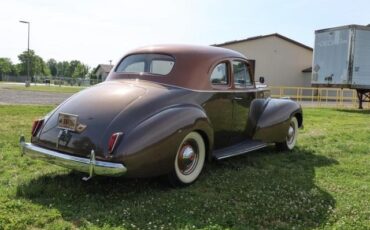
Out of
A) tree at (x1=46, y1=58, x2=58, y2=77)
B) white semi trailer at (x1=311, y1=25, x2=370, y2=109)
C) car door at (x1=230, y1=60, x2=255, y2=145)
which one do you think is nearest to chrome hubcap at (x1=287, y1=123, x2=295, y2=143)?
car door at (x1=230, y1=60, x2=255, y2=145)

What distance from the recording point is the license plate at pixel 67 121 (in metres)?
4.82

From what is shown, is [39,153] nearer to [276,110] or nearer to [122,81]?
[122,81]

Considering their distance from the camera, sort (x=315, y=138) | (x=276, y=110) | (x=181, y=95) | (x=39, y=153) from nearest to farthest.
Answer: (x=39, y=153) → (x=181, y=95) → (x=276, y=110) → (x=315, y=138)

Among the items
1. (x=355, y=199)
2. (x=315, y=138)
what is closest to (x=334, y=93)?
(x=315, y=138)

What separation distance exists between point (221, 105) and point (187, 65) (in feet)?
2.57

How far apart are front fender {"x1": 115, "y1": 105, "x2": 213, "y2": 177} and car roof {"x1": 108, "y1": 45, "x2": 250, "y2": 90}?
1.90ft

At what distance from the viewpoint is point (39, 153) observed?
484 centimetres

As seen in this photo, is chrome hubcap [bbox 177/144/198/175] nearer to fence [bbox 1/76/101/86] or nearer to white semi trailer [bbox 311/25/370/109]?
white semi trailer [bbox 311/25/370/109]

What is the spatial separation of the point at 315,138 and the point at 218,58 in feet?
14.2

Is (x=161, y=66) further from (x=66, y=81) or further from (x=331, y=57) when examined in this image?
(x=66, y=81)

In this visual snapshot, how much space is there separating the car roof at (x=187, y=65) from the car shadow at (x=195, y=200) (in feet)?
4.23

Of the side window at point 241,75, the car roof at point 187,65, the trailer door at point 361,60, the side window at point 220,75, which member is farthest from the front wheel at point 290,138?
the trailer door at point 361,60

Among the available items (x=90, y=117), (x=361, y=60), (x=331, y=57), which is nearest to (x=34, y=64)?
(x=331, y=57)

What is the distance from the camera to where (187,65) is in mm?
5750
